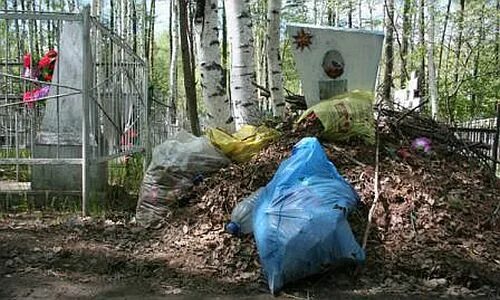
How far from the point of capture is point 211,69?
22.8 ft

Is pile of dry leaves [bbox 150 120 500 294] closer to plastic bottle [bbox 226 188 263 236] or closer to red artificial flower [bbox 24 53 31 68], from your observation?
plastic bottle [bbox 226 188 263 236]

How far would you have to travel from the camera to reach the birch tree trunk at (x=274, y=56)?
10.1m

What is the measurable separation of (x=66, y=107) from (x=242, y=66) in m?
2.05

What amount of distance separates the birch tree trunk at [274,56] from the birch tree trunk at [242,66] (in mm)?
2964

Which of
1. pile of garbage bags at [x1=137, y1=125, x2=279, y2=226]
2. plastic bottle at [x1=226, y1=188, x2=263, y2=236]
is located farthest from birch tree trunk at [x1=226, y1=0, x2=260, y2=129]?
plastic bottle at [x1=226, y1=188, x2=263, y2=236]

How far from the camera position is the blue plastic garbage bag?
403 cm

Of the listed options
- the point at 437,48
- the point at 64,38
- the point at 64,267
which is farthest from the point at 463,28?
the point at 64,267

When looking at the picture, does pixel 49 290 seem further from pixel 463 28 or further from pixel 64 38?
pixel 463 28

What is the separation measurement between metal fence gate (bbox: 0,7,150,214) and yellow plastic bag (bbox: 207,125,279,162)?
1.27 m

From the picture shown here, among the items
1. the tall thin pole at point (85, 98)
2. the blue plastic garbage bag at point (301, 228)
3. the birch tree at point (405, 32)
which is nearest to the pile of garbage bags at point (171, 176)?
the tall thin pole at point (85, 98)

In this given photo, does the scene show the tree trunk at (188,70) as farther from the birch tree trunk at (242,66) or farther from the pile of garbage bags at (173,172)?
the pile of garbage bags at (173,172)

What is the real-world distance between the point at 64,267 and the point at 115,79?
2.83m

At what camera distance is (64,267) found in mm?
4453

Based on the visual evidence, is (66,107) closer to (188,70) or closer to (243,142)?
(243,142)
